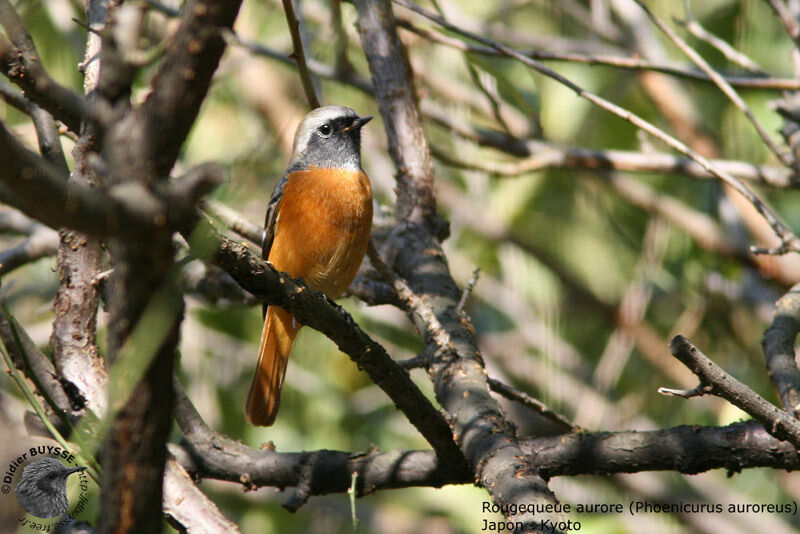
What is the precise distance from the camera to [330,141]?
17.4 ft

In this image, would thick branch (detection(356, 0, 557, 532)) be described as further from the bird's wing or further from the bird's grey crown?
the bird's wing

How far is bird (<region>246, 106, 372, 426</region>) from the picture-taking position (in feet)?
14.7

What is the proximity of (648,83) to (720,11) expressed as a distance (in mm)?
942

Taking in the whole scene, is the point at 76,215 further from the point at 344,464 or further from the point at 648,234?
the point at 648,234

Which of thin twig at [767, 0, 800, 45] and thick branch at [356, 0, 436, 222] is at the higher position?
thin twig at [767, 0, 800, 45]

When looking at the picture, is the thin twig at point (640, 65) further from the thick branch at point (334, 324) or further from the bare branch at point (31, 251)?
the bare branch at point (31, 251)

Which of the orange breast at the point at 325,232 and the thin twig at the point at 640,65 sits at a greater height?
the thin twig at the point at 640,65

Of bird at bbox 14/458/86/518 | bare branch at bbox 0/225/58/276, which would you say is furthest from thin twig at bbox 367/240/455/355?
bare branch at bbox 0/225/58/276

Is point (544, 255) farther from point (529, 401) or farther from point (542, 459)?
point (542, 459)

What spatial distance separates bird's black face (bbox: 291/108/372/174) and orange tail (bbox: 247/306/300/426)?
1087 millimetres

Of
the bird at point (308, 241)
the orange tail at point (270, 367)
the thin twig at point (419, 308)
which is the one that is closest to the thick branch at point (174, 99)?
the thin twig at point (419, 308)

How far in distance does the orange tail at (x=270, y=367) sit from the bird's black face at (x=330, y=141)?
1087 millimetres

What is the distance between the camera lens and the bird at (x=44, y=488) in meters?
2.50

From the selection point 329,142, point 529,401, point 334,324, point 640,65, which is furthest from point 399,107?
point 334,324
